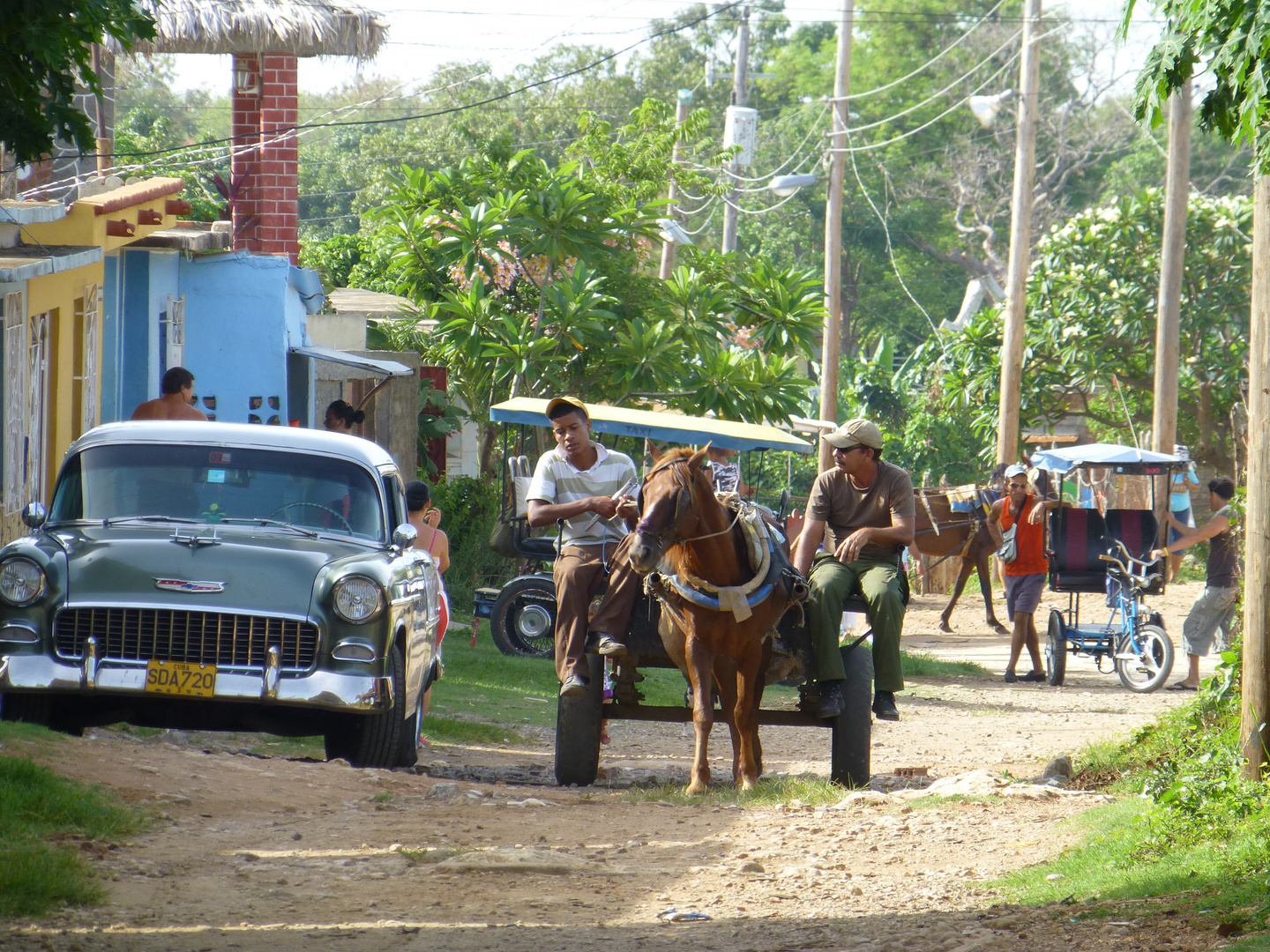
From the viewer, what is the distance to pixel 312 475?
8.88 metres

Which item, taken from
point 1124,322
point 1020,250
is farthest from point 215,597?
point 1124,322

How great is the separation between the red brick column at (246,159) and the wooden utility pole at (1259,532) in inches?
562

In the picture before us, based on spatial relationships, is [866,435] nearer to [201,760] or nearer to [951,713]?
[201,760]

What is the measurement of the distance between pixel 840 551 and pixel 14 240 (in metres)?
7.36

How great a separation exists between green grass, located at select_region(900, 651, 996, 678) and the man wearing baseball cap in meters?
7.80

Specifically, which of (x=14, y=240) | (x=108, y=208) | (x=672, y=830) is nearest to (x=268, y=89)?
(x=108, y=208)

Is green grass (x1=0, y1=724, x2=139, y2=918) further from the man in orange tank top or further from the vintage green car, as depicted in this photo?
the man in orange tank top

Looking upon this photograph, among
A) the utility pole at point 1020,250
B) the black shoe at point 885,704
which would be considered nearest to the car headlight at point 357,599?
the black shoe at point 885,704

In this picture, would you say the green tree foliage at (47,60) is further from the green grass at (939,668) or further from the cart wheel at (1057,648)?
the cart wheel at (1057,648)

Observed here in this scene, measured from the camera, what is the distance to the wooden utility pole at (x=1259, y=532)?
6.66m

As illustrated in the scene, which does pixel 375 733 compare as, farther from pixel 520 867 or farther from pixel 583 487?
pixel 520 867

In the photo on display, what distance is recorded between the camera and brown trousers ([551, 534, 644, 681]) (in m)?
8.51

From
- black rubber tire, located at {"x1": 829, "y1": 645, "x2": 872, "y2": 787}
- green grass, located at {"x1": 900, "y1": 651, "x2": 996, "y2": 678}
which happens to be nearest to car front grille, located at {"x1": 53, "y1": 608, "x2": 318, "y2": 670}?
black rubber tire, located at {"x1": 829, "y1": 645, "x2": 872, "y2": 787}

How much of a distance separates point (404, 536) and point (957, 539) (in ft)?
49.5
